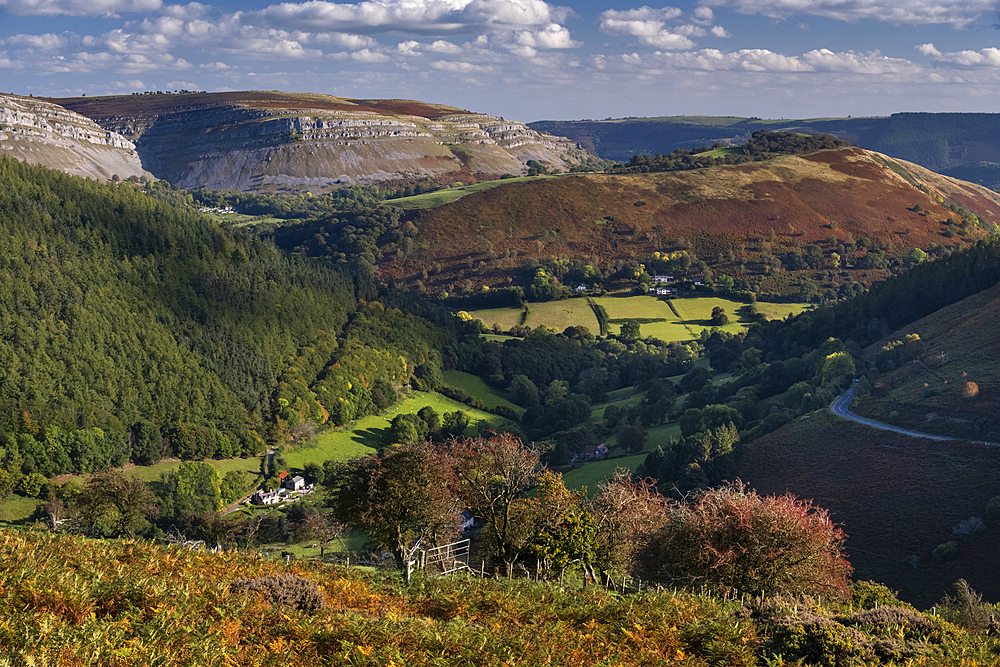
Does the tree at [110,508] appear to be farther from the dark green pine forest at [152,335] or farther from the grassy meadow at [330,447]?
the dark green pine forest at [152,335]

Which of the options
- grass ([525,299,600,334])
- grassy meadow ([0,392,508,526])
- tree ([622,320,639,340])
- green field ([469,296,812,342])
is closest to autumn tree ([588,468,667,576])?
grassy meadow ([0,392,508,526])

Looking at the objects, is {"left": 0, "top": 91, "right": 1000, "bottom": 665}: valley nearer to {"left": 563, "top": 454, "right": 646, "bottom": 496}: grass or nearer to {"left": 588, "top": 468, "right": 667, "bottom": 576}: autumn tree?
{"left": 588, "top": 468, "right": 667, "bottom": 576}: autumn tree

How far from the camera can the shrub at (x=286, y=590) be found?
60.4ft

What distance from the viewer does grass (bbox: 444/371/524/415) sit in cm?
11838

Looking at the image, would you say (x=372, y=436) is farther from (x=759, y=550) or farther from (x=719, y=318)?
(x=719, y=318)

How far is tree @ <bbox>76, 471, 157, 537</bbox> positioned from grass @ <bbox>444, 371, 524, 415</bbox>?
64.2 metres

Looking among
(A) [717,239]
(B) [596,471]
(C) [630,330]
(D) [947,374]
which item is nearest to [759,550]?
(B) [596,471]

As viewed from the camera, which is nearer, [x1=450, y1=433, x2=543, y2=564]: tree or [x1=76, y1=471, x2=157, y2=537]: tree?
[x1=450, y1=433, x2=543, y2=564]: tree

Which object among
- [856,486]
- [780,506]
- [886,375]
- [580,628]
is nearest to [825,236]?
[886,375]

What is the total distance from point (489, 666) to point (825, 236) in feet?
607

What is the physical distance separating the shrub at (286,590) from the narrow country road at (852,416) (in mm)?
59060

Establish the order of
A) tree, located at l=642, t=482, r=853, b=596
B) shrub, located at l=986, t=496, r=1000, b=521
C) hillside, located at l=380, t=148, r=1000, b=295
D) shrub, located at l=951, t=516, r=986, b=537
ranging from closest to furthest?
tree, located at l=642, t=482, r=853, b=596
shrub, located at l=951, t=516, r=986, b=537
shrub, located at l=986, t=496, r=1000, b=521
hillside, located at l=380, t=148, r=1000, b=295

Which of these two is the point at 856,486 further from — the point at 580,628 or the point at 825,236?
the point at 825,236

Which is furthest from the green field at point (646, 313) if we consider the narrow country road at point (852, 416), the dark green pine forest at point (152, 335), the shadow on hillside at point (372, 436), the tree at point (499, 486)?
the tree at point (499, 486)
